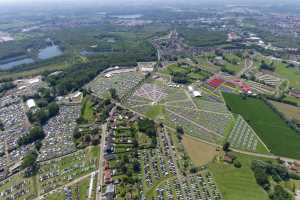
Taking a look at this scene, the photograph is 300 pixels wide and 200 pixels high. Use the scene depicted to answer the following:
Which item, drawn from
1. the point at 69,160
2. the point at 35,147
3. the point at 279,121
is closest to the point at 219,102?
the point at 279,121

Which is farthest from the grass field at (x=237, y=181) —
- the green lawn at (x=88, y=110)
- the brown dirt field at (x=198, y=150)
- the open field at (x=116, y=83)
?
the open field at (x=116, y=83)

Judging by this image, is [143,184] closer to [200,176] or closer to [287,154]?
[200,176]

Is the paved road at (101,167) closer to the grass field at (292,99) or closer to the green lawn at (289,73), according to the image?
the grass field at (292,99)

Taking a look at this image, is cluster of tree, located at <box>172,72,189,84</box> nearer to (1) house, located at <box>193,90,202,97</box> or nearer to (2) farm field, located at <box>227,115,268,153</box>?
(1) house, located at <box>193,90,202,97</box>

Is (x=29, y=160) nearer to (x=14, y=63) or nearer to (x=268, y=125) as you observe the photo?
(x=268, y=125)

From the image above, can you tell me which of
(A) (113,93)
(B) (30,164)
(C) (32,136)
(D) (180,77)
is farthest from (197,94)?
(B) (30,164)

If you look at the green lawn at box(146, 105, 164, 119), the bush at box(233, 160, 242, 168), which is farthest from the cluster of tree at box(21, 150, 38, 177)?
the bush at box(233, 160, 242, 168)
